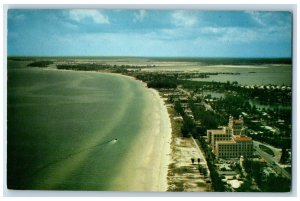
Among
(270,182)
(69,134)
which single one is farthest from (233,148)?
(69,134)

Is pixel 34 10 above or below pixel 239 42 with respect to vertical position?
above

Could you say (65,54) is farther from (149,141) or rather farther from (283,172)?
(283,172)

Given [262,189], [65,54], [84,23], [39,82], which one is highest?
[84,23]

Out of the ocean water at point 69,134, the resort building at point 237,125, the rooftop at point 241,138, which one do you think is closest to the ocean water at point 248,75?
the resort building at point 237,125

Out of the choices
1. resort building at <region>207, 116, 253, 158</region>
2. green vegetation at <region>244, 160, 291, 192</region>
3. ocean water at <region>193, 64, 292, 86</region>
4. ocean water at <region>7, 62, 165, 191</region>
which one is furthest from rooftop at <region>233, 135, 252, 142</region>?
ocean water at <region>7, 62, 165, 191</region>

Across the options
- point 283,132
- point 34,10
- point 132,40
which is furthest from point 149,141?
point 34,10

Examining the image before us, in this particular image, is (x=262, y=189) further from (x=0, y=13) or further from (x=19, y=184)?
(x=0, y=13)
